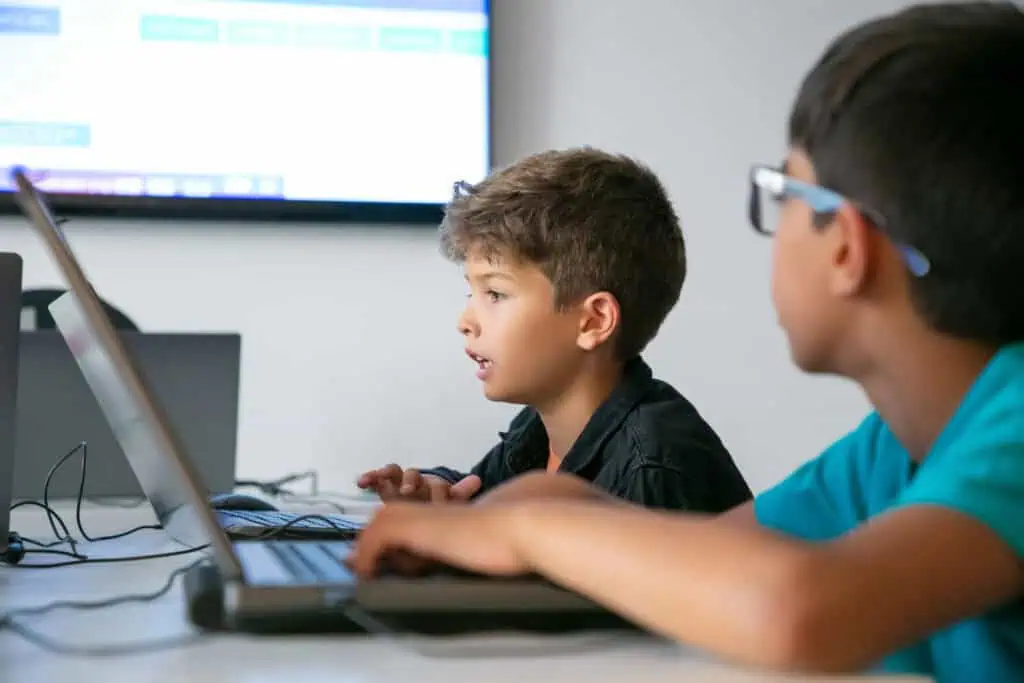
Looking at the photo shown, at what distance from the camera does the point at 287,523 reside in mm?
1078

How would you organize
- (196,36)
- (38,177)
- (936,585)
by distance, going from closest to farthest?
1. (936,585)
2. (38,177)
3. (196,36)

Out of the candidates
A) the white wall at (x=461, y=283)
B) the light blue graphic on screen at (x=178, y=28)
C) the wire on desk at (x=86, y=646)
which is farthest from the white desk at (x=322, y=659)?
the light blue graphic on screen at (x=178, y=28)

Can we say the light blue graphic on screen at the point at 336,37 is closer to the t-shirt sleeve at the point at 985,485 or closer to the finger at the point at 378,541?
the finger at the point at 378,541

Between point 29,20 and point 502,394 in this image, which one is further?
point 29,20

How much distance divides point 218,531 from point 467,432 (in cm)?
167

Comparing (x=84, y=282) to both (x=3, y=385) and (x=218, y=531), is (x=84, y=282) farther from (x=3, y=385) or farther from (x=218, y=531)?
(x=3, y=385)

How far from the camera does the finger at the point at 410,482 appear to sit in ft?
4.54

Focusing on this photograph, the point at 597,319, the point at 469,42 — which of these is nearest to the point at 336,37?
the point at 469,42

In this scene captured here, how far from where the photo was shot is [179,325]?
87.6 inches

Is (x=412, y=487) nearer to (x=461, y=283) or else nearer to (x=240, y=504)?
(x=240, y=504)

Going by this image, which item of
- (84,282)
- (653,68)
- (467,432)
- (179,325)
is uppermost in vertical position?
(653,68)

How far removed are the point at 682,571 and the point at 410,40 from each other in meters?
1.88

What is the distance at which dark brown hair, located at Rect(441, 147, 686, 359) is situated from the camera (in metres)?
1.46

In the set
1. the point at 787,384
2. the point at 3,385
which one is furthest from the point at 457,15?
the point at 3,385
